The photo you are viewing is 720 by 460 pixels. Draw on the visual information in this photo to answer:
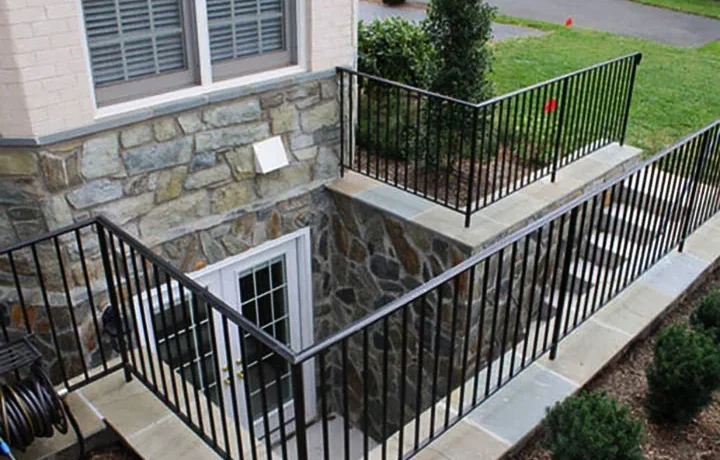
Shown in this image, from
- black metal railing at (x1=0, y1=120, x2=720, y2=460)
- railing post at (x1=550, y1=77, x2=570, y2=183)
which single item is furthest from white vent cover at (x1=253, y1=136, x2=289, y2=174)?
railing post at (x1=550, y1=77, x2=570, y2=183)

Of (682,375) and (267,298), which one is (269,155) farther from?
(682,375)

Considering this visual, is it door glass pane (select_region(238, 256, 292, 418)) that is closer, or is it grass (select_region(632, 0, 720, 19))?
door glass pane (select_region(238, 256, 292, 418))

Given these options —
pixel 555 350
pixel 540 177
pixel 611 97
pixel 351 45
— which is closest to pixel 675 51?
pixel 611 97

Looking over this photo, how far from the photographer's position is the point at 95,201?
12.1 feet

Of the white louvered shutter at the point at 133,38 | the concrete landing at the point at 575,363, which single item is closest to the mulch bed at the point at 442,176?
the concrete landing at the point at 575,363

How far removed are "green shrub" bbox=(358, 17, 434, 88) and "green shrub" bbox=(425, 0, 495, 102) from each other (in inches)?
41.0

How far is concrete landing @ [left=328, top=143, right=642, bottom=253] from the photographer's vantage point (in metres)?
4.47

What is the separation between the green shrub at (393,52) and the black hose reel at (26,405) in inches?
163

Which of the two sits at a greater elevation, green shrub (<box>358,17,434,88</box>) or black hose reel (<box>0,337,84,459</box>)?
green shrub (<box>358,17,434,88</box>)

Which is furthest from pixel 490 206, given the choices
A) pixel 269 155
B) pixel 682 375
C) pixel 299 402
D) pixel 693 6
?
pixel 693 6

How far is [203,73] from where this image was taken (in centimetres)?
397

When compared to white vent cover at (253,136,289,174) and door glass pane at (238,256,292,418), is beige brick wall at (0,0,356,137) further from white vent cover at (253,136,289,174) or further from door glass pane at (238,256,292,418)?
door glass pane at (238,256,292,418)

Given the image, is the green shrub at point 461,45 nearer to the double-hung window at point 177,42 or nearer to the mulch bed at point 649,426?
the double-hung window at point 177,42

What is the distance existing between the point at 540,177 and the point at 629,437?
119 inches
